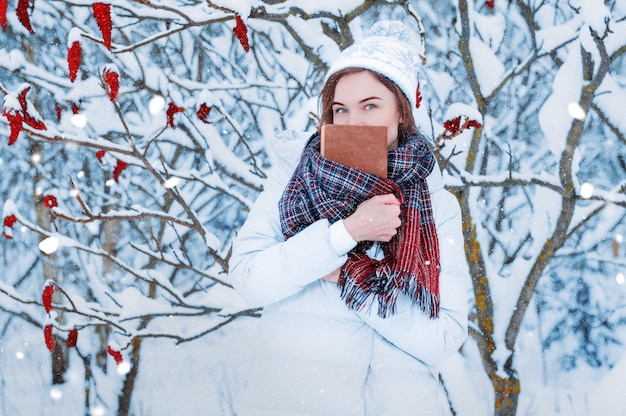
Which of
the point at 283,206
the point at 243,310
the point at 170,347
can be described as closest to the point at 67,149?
the point at 170,347

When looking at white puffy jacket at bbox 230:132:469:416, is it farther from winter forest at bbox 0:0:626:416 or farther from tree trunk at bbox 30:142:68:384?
tree trunk at bbox 30:142:68:384

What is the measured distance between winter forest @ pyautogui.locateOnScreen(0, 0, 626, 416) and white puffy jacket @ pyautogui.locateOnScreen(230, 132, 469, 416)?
45.1 inches

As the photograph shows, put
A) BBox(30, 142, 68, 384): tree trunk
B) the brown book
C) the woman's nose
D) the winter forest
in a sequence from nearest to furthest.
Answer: the brown book < the woman's nose < the winter forest < BBox(30, 142, 68, 384): tree trunk

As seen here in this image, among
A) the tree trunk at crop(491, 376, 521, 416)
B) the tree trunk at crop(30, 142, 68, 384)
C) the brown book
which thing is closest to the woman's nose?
the brown book

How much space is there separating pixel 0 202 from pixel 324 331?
482 centimetres

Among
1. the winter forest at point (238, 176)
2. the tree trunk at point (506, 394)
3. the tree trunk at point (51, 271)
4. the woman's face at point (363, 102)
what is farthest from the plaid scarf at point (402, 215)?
the tree trunk at point (51, 271)

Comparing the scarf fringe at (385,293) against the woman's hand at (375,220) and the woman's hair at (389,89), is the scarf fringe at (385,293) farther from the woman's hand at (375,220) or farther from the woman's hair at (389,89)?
the woman's hair at (389,89)

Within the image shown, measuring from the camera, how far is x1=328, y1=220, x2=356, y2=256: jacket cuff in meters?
1.42

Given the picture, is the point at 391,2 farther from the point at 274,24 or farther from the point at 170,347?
the point at 170,347

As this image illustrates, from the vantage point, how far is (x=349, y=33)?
2.89 metres

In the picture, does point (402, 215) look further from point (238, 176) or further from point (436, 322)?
point (238, 176)

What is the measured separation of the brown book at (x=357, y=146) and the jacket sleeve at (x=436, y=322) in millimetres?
321

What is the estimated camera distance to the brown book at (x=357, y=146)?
1.50 metres

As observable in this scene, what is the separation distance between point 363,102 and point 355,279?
0.51 meters
